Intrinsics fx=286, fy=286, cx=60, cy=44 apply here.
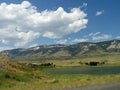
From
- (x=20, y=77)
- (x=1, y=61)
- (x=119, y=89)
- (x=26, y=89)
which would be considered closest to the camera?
(x=119, y=89)

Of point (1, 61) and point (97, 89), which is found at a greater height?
point (1, 61)

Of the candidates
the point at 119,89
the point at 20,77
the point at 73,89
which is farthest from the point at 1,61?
the point at 119,89

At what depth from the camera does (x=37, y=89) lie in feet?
169

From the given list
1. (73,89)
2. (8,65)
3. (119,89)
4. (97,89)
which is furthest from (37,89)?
(8,65)

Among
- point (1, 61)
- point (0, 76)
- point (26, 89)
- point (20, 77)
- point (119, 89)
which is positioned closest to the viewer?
point (119, 89)

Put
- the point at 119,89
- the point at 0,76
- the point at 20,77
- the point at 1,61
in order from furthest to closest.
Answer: the point at 1,61 < the point at 20,77 < the point at 0,76 < the point at 119,89

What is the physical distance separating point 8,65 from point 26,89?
25.9m

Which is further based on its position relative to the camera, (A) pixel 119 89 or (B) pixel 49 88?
(B) pixel 49 88

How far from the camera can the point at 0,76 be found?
6119cm

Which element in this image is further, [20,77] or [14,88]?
[20,77]

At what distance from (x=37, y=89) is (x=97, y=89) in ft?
35.1

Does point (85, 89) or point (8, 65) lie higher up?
point (8, 65)

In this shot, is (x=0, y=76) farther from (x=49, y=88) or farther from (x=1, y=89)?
(x=49, y=88)

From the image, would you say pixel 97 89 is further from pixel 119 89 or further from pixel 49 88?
pixel 49 88
